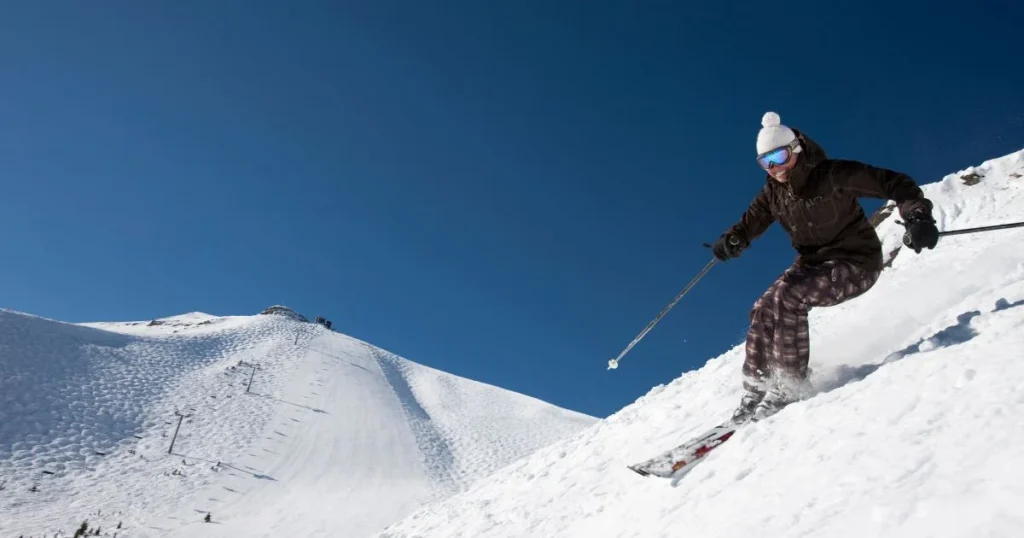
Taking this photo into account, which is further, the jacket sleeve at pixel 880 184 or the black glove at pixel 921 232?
the jacket sleeve at pixel 880 184

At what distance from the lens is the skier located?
14.2ft

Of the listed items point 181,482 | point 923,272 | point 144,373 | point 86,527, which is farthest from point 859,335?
point 144,373

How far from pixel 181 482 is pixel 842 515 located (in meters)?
19.2

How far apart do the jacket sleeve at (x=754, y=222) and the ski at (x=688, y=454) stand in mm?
2084

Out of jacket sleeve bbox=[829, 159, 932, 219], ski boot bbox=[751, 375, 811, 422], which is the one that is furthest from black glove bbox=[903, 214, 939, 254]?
ski boot bbox=[751, 375, 811, 422]

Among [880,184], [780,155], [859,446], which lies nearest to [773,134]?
[780,155]

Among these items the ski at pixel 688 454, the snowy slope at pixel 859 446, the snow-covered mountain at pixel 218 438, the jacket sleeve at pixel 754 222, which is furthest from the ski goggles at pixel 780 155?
the snow-covered mountain at pixel 218 438

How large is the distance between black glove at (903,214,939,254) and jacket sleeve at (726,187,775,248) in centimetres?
149

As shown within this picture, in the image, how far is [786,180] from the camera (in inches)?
183

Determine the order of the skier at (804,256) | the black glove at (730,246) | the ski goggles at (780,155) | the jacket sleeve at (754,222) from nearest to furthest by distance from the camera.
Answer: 1. the skier at (804,256)
2. the ski goggles at (780,155)
3. the jacket sleeve at (754,222)
4. the black glove at (730,246)

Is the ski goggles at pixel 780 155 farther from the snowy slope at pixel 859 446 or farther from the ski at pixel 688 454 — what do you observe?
the ski at pixel 688 454

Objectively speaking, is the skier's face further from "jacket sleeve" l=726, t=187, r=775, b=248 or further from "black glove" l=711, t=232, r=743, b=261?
"black glove" l=711, t=232, r=743, b=261

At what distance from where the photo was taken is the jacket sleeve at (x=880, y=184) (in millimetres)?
3903

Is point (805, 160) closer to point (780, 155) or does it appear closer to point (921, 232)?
point (780, 155)
